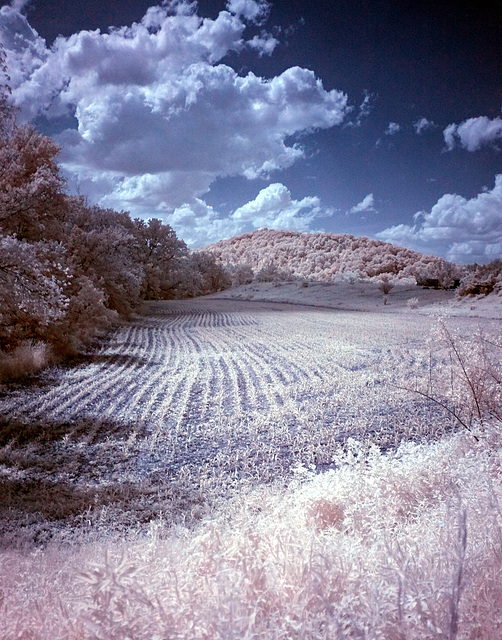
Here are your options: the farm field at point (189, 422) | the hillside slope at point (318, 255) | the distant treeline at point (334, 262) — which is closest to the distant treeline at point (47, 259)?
the farm field at point (189, 422)

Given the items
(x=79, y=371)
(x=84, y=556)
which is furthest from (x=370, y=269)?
(x=84, y=556)

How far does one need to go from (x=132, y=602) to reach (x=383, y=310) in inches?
1071

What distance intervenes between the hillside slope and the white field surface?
45885 mm

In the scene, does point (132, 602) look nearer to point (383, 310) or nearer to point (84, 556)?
point (84, 556)

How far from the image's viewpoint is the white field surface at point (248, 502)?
4.09ft

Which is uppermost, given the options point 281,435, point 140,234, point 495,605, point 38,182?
point 140,234

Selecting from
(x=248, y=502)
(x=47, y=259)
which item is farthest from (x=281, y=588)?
(x=47, y=259)

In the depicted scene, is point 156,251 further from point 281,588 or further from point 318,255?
point 318,255

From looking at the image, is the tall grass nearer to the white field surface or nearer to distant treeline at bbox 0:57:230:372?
the white field surface

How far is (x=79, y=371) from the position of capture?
31.7 ft

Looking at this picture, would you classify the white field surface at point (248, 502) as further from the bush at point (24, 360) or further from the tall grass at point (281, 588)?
the bush at point (24, 360)

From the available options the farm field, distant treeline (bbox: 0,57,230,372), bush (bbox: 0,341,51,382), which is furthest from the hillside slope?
bush (bbox: 0,341,51,382)

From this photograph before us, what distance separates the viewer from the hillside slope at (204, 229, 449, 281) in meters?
58.7

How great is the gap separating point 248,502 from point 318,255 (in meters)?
70.3
